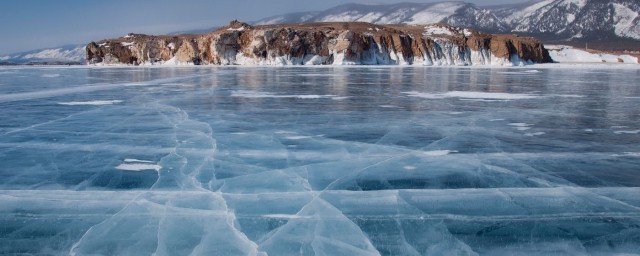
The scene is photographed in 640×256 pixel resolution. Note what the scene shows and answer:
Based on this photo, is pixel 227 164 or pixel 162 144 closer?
pixel 227 164

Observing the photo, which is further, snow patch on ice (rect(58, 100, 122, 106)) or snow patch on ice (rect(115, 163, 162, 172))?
snow patch on ice (rect(58, 100, 122, 106))

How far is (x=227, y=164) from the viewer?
5465 mm

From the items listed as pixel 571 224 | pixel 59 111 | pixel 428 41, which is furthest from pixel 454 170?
pixel 428 41

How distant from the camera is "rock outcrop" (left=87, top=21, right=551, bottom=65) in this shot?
59775 mm

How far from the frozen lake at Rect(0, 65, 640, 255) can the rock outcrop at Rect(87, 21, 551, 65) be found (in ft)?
169

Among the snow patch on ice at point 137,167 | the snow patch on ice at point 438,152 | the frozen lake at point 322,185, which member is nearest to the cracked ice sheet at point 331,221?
the frozen lake at point 322,185

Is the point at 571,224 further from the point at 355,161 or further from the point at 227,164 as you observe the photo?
the point at 227,164

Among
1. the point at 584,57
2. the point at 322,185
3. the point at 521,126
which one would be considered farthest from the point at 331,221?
the point at 584,57

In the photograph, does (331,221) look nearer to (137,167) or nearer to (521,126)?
(137,167)

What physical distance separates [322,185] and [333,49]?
5619 cm

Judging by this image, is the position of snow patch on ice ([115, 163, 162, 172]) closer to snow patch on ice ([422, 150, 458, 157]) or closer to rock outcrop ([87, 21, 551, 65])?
snow patch on ice ([422, 150, 458, 157])

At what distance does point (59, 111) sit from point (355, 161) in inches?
313

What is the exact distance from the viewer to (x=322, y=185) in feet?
15.3

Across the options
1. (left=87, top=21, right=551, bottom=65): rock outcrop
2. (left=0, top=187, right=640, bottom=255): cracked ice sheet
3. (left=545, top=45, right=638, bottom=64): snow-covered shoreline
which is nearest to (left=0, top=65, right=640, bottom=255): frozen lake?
(left=0, top=187, right=640, bottom=255): cracked ice sheet
